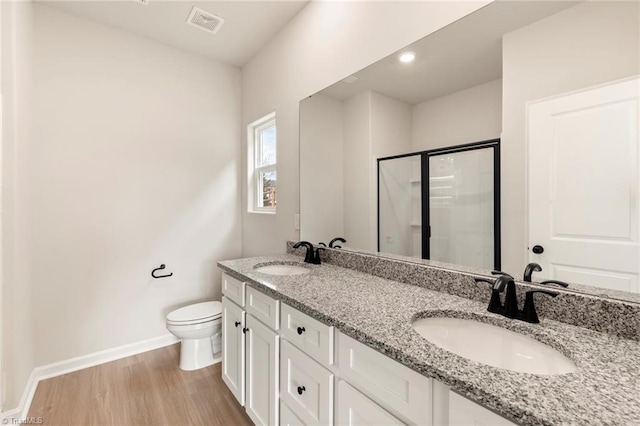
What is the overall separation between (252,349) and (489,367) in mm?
1203

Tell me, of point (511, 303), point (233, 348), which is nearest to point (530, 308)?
point (511, 303)

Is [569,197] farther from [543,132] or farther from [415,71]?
[415,71]

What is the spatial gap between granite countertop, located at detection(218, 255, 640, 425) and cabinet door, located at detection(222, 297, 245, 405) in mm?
467

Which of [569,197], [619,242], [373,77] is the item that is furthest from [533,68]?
[373,77]

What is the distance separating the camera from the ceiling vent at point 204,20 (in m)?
2.15

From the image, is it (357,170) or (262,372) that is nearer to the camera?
(262,372)

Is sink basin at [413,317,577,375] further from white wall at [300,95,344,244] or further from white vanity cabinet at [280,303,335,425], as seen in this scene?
white wall at [300,95,344,244]

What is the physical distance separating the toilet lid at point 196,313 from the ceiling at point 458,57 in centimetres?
199

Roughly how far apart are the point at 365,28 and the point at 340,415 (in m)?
1.87

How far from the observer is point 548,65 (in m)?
0.98

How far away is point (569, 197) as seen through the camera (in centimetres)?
95

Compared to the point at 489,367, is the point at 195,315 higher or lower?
lower

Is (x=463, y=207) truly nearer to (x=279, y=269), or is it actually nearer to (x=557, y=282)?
(x=557, y=282)

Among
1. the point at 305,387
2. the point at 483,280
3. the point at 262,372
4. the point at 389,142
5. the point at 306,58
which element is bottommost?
the point at 262,372
